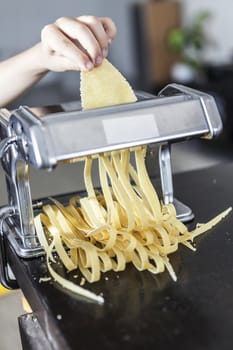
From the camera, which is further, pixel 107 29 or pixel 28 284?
pixel 107 29

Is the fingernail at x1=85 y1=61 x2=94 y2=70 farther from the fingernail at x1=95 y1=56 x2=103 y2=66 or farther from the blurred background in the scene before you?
the blurred background

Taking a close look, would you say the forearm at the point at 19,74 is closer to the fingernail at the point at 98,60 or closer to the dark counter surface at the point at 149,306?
the fingernail at the point at 98,60

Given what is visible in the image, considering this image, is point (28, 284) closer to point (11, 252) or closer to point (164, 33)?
point (11, 252)

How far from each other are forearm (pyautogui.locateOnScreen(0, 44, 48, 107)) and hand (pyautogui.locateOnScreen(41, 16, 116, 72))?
0.16 meters

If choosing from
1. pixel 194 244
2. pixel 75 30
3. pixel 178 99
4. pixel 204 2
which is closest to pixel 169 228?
pixel 194 244

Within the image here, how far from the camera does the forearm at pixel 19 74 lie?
3.25ft

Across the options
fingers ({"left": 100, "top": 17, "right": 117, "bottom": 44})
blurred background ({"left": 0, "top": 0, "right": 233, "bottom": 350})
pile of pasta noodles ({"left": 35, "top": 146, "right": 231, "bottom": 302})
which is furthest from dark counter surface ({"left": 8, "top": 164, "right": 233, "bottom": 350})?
blurred background ({"left": 0, "top": 0, "right": 233, "bottom": 350})

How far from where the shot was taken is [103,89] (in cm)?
75

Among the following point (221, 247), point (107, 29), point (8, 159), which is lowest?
point (221, 247)

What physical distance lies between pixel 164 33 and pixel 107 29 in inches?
121

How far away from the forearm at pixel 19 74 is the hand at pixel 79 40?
6.3 inches

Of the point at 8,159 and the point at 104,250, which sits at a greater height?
the point at 8,159

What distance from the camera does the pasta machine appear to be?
24.9 inches

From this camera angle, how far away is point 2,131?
0.79 meters
